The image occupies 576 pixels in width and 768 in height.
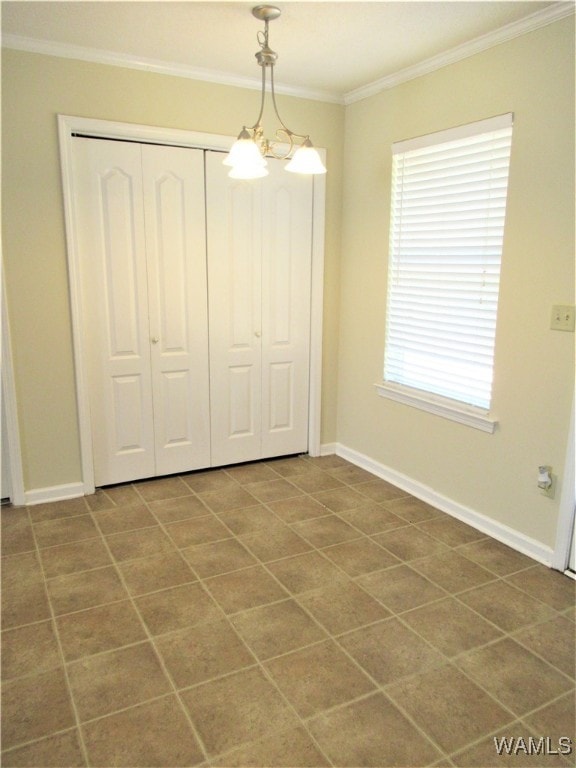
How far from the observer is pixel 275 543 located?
290 cm

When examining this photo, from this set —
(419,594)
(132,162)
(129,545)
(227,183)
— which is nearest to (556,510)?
(419,594)

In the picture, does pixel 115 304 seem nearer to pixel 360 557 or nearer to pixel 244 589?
pixel 244 589

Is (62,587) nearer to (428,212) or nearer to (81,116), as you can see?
(81,116)

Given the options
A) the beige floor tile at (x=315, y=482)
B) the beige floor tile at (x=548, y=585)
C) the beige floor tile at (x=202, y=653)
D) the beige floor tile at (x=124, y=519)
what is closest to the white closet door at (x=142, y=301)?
the beige floor tile at (x=124, y=519)

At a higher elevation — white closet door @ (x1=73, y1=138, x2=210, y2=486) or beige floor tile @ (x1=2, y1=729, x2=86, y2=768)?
white closet door @ (x1=73, y1=138, x2=210, y2=486)

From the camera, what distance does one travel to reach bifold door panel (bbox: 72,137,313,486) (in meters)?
3.27

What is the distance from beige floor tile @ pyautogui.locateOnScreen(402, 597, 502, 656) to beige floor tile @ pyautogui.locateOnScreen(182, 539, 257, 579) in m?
0.83

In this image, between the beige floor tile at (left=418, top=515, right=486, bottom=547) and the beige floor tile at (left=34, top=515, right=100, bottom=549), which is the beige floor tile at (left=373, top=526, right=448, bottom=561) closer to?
the beige floor tile at (left=418, top=515, right=486, bottom=547)

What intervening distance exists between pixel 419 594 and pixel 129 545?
1.47 metres

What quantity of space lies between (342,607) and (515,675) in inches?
27.8

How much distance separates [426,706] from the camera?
1.86 meters

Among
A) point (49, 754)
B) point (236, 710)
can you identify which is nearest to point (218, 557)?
point (236, 710)

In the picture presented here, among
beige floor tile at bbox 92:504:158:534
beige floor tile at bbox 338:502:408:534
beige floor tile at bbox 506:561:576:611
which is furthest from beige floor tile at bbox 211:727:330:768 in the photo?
beige floor tile at bbox 92:504:158:534

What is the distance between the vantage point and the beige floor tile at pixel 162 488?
11.3ft
